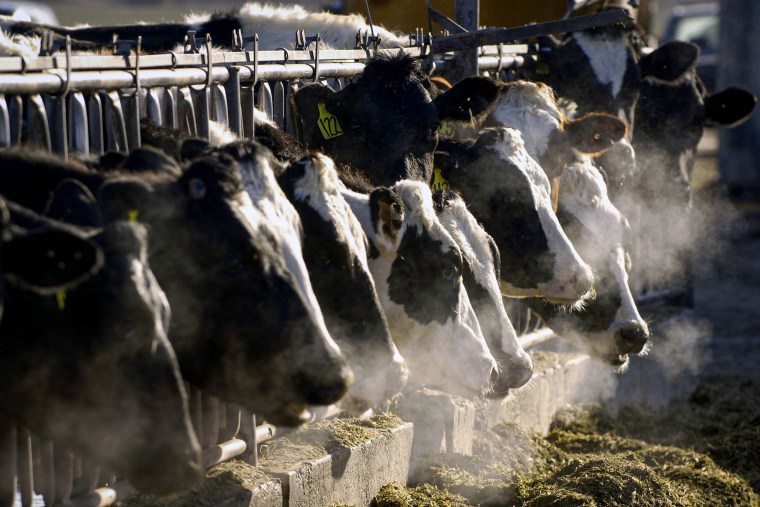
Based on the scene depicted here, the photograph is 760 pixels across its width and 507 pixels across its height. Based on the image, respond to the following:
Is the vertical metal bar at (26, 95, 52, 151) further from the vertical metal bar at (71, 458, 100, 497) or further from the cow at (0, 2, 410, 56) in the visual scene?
the cow at (0, 2, 410, 56)

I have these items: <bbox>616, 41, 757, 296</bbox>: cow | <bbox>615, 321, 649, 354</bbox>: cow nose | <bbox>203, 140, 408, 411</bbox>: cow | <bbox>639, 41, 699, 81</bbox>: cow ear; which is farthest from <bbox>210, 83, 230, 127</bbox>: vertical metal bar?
<bbox>639, 41, 699, 81</bbox>: cow ear

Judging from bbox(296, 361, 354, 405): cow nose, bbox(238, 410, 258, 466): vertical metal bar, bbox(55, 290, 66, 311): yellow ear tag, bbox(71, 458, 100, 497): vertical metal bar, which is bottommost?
bbox(238, 410, 258, 466): vertical metal bar

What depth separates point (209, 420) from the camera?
4.77m

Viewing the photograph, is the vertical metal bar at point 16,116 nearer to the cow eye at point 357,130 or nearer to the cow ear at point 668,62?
the cow eye at point 357,130

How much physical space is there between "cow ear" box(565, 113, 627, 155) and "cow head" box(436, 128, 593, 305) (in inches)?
28.5

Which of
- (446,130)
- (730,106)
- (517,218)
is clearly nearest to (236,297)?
(517,218)

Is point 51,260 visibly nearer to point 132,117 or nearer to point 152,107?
point 132,117

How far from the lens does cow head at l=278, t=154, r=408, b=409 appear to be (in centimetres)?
429

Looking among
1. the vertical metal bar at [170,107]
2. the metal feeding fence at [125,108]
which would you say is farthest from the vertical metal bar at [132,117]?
the vertical metal bar at [170,107]

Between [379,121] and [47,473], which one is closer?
[47,473]

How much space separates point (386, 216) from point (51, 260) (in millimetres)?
1927

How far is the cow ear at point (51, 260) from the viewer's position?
286cm

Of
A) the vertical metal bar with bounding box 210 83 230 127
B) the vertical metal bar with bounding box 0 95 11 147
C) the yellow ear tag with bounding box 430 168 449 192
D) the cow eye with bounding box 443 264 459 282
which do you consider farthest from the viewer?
the yellow ear tag with bounding box 430 168 449 192

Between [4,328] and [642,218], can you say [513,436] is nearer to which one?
[642,218]
